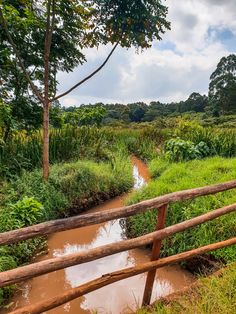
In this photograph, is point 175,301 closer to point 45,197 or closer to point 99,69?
point 45,197

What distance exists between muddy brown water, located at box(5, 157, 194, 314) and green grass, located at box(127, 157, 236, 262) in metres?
0.34

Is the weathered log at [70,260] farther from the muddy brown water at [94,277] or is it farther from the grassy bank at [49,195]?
the grassy bank at [49,195]

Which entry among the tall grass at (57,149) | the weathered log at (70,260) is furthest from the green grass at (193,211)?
the tall grass at (57,149)

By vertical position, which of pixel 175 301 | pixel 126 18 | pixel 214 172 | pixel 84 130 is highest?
pixel 126 18

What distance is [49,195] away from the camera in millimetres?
5438

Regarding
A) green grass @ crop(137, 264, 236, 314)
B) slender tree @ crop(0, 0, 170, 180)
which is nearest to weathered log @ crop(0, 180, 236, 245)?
green grass @ crop(137, 264, 236, 314)

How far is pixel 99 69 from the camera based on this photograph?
5480 mm

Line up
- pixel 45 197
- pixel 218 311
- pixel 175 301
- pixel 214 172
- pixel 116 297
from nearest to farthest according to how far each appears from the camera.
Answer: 1. pixel 218 311
2. pixel 175 301
3. pixel 116 297
4. pixel 45 197
5. pixel 214 172

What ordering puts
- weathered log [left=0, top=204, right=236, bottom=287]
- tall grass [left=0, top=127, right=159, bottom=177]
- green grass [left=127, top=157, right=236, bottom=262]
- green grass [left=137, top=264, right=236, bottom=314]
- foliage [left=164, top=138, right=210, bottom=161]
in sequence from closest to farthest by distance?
weathered log [left=0, top=204, right=236, bottom=287], green grass [left=137, top=264, right=236, bottom=314], green grass [left=127, top=157, right=236, bottom=262], tall grass [left=0, top=127, right=159, bottom=177], foliage [left=164, top=138, right=210, bottom=161]

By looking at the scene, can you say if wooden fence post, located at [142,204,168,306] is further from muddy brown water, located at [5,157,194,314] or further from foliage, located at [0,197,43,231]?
foliage, located at [0,197,43,231]

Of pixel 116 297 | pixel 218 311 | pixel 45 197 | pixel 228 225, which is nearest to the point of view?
pixel 218 311

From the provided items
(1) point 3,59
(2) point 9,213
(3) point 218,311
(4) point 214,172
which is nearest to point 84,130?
(1) point 3,59

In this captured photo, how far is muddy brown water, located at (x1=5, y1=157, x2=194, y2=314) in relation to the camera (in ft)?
10.8

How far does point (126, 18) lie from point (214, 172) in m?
3.25
